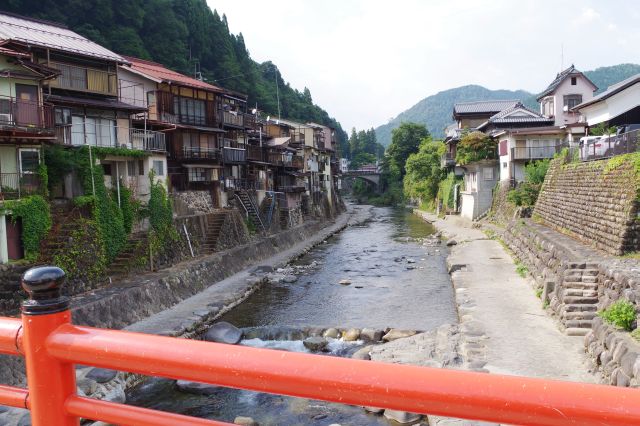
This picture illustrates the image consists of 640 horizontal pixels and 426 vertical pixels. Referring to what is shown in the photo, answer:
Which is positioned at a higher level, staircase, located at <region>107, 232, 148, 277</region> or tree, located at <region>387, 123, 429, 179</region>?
tree, located at <region>387, 123, 429, 179</region>

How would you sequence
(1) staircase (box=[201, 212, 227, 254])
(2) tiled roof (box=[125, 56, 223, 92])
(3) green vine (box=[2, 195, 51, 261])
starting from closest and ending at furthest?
(3) green vine (box=[2, 195, 51, 261])
(1) staircase (box=[201, 212, 227, 254])
(2) tiled roof (box=[125, 56, 223, 92])

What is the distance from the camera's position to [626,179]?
15.8m

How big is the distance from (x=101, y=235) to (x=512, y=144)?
3204 cm

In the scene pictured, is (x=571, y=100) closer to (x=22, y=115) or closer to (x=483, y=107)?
(x=483, y=107)

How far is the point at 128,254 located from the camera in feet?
70.9

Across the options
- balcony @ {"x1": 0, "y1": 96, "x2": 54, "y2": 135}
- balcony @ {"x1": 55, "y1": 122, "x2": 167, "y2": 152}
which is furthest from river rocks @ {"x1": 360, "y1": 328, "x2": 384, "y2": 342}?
balcony @ {"x1": 55, "y1": 122, "x2": 167, "y2": 152}

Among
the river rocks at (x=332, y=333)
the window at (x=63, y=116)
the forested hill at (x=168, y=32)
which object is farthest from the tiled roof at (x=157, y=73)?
the river rocks at (x=332, y=333)

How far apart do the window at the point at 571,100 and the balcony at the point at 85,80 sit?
37504 mm

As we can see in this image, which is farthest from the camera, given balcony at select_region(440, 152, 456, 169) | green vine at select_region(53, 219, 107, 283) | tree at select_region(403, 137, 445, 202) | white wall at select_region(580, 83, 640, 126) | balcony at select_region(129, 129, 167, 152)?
tree at select_region(403, 137, 445, 202)

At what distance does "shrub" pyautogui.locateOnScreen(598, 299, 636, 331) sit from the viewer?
432 inches

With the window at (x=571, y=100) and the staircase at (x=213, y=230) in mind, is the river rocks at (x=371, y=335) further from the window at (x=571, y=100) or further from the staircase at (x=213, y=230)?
the window at (x=571, y=100)

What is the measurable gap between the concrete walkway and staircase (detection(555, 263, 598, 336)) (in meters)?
0.47

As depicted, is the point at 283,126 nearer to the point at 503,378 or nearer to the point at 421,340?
the point at 421,340

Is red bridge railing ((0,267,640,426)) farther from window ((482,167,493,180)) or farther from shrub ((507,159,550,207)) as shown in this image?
window ((482,167,493,180))
